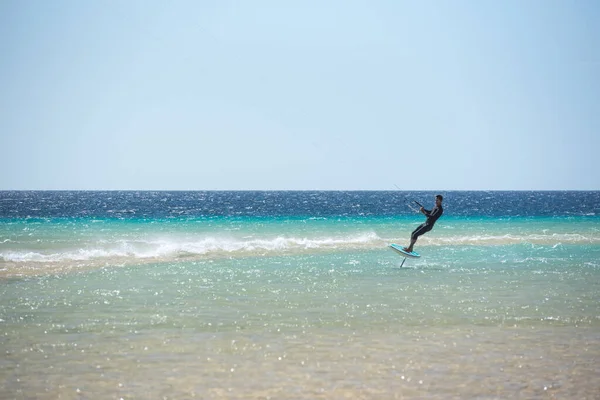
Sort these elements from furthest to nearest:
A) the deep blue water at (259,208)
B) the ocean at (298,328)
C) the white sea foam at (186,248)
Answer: the deep blue water at (259,208), the white sea foam at (186,248), the ocean at (298,328)

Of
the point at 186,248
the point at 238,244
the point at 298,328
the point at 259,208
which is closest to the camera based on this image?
the point at 298,328

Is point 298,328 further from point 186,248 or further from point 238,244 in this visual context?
point 238,244

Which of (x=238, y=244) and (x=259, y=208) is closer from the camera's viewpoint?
(x=238, y=244)

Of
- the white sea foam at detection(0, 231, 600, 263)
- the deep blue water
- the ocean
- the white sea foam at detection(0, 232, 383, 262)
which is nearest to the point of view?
the ocean

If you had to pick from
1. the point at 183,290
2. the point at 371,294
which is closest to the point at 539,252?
the point at 371,294

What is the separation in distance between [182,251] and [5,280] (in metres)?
9.82

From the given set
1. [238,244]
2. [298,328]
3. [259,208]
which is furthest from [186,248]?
[259,208]

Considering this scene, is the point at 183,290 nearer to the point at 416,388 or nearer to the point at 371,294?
the point at 371,294

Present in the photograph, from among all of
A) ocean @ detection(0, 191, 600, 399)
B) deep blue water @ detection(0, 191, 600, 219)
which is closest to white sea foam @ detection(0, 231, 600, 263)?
ocean @ detection(0, 191, 600, 399)

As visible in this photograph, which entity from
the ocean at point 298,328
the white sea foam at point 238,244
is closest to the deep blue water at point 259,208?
the white sea foam at point 238,244

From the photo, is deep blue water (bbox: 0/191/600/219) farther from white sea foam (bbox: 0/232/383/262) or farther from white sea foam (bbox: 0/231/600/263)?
white sea foam (bbox: 0/232/383/262)

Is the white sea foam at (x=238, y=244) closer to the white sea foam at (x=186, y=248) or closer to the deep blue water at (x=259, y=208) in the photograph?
the white sea foam at (x=186, y=248)

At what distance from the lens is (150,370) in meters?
8.01

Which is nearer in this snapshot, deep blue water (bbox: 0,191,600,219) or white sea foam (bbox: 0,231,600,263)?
white sea foam (bbox: 0,231,600,263)
